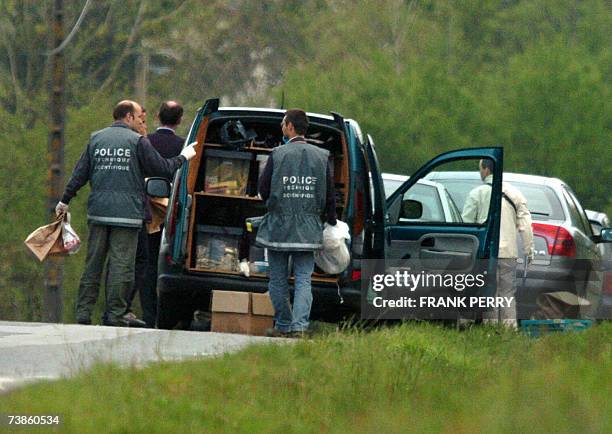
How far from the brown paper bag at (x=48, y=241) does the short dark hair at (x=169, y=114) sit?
1.25 m

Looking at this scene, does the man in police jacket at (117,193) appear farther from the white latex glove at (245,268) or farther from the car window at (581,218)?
the car window at (581,218)

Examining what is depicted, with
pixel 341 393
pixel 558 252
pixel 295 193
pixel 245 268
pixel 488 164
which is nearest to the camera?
Answer: pixel 341 393

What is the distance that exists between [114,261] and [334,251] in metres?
1.78

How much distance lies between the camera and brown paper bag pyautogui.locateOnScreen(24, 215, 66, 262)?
13219 mm

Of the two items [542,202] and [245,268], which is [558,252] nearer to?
[542,202]

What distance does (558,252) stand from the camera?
593 inches

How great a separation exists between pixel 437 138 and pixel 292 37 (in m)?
9.09

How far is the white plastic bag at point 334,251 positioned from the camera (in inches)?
468

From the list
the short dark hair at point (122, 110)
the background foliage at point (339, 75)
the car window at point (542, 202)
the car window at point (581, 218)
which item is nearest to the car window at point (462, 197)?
the car window at point (542, 202)

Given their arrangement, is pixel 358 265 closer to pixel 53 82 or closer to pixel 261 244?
pixel 261 244

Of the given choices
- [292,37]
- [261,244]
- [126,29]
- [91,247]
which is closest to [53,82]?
[91,247]

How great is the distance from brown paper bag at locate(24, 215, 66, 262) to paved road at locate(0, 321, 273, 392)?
0.85m

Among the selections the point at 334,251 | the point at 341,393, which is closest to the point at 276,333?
the point at 334,251

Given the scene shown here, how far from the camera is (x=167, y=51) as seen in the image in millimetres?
54625
